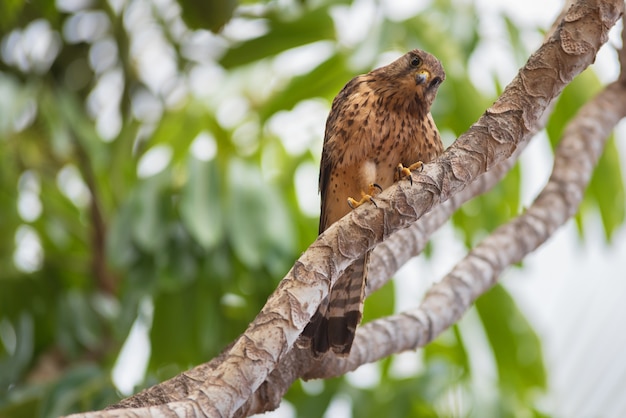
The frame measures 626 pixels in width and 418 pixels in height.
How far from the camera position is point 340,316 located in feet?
6.70

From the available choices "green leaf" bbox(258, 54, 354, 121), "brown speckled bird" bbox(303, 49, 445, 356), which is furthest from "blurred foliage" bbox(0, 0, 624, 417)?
"brown speckled bird" bbox(303, 49, 445, 356)

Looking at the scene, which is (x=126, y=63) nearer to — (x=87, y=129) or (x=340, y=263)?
(x=87, y=129)

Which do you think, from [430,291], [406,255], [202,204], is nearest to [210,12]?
[202,204]

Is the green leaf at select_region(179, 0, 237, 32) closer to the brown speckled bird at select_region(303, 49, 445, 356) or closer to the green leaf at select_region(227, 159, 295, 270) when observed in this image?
the green leaf at select_region(227, 159, 295, 270)

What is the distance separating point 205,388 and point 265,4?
2.29 metres

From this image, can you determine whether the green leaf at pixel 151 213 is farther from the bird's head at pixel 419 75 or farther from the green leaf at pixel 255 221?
the bird's head at pixel 419 75

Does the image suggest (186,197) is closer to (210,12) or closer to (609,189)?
(210,12)

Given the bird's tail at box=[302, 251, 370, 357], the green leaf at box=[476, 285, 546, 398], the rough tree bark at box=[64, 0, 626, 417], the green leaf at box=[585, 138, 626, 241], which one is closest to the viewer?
the rough tree bark at box=[64, 0, 626, 417]

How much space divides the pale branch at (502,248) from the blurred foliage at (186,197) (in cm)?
36

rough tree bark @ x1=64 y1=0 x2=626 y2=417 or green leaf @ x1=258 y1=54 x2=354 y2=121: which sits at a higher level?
green leaf @ x1=258 y1=54 x2=354 y2=121

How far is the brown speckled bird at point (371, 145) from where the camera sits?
205 cm

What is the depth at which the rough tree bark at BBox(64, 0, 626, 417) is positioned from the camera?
1496 millimetres

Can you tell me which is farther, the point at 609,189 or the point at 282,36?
the point at 282,36

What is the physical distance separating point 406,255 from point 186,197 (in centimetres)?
85
